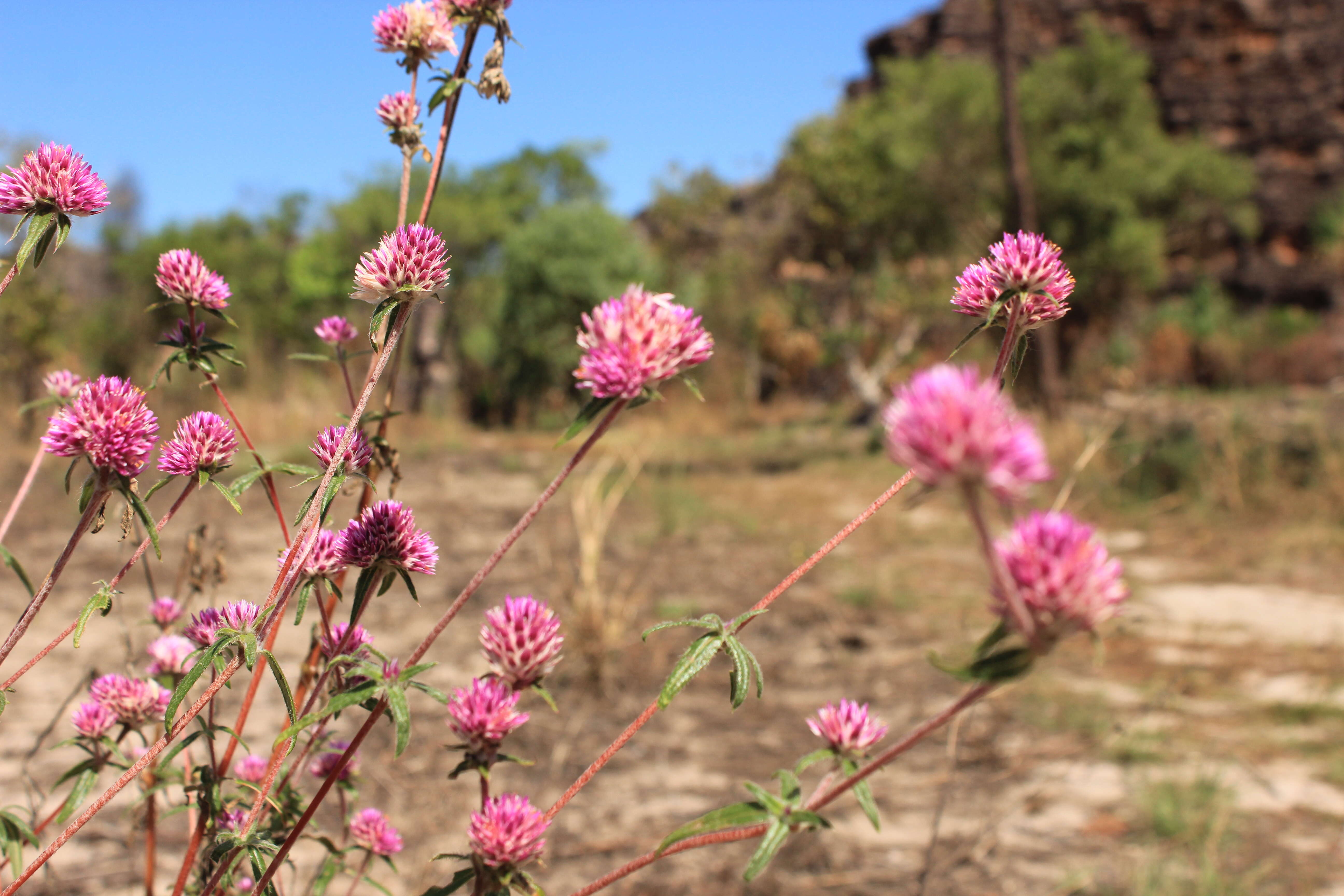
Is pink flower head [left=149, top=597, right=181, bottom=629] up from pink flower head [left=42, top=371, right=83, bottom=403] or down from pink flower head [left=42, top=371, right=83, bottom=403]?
down

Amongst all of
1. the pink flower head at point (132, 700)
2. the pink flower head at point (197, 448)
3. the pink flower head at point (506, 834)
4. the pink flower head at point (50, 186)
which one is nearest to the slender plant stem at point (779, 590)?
the pink flower head at point (506, 834)

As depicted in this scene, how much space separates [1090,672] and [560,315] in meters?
10.9

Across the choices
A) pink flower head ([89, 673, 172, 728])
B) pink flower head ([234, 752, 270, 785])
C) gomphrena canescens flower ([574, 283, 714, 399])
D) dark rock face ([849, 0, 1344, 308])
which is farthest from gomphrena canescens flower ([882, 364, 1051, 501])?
dark rock face ([849, 0, 1344, 308])

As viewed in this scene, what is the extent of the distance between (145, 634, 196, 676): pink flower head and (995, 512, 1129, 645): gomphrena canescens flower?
3.27 ft

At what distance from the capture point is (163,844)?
95.1 inches

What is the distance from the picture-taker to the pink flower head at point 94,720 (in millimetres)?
1091

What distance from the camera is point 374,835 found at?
120 cm

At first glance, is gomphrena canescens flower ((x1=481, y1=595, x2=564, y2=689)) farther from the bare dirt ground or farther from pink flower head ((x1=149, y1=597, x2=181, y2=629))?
pink flower head ((x1=149, y1=597, x2=181, y2=629))

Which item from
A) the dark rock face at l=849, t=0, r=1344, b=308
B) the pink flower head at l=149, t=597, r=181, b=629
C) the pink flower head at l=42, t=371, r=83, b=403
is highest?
the dark rock face at l=849, t=0, r=1344, b=308

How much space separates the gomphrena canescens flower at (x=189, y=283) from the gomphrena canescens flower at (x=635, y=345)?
1.70 feet

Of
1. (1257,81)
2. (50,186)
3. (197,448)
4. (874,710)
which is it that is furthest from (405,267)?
(1257,81)

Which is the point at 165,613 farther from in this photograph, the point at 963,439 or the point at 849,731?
the point at 963,439

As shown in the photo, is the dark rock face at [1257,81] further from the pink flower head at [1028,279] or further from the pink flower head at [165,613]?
the pink flower head at [165,613]

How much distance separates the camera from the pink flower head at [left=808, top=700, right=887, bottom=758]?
2.64 feet
